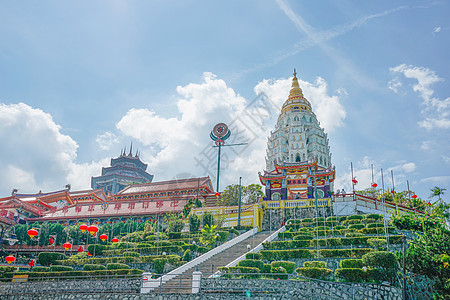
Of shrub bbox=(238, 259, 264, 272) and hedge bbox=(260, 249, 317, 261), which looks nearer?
shrub bbox=(238, 259, 264, 272)

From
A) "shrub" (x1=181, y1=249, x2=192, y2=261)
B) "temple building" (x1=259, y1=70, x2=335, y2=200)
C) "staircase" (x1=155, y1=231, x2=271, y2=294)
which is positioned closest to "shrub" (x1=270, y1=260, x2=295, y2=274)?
"staircase" (x1=155, y1=231, x2=271, y2=294)

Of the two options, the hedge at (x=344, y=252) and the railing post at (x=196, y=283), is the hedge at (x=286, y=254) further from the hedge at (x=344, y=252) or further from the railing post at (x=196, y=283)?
the railing post at (x=196, y=283)

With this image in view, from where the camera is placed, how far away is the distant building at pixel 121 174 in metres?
105

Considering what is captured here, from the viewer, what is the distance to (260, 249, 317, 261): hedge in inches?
1024

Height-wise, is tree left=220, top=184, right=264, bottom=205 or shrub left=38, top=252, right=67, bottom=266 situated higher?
tree left=220, top=184, right=264, bottom=205

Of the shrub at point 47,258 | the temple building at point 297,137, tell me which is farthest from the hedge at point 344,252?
the temple building at point 297,137

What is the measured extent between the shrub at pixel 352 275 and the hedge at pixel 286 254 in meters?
5.66

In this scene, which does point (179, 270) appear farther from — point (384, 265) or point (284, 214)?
point (284, 214)

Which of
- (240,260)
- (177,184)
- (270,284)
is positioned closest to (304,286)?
(270,284)

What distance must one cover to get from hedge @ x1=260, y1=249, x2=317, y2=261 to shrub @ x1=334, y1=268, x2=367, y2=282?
18.6ft

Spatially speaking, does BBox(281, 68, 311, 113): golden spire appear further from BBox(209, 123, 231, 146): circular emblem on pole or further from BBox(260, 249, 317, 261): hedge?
BBox(260, 249, 317, 261): hedge

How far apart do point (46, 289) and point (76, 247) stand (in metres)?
14.6

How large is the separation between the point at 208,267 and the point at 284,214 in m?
19.1

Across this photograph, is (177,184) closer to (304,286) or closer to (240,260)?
(240,260)
